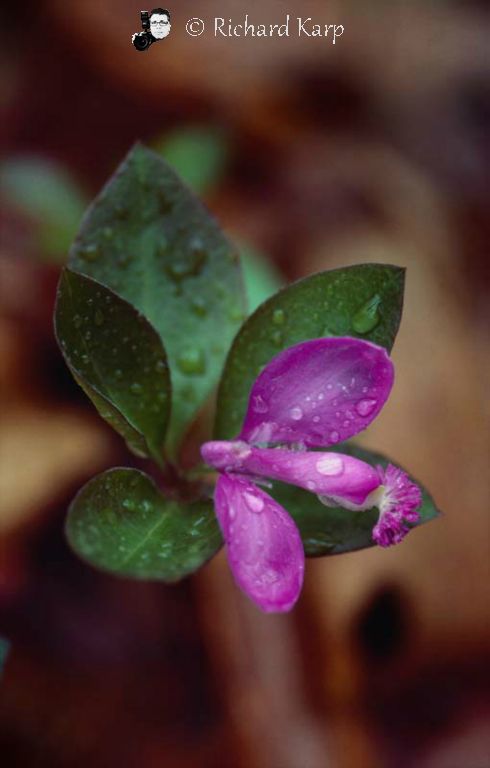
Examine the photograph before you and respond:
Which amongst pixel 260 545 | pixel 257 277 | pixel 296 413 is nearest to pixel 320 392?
pixel 296 413

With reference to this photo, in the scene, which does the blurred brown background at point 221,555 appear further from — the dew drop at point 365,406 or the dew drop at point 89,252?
the dew drop at point 365,406

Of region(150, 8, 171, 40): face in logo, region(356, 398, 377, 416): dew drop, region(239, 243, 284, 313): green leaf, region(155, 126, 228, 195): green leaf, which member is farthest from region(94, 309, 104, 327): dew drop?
region(155, 126, 228, 195): green leaf

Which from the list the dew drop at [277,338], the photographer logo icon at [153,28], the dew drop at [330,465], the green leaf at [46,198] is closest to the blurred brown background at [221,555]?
the green leaf at [46,198]

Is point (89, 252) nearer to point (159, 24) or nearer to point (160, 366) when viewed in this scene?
point (160, 366)

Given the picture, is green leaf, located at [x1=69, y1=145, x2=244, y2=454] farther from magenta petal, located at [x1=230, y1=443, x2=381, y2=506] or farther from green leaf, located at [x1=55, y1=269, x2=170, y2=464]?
magenta petal, located at [x1=230, y1=443, x2=381, y2=506]

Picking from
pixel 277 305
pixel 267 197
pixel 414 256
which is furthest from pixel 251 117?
pixel 277 305

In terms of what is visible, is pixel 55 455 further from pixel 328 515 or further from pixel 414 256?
pixel 414 256
